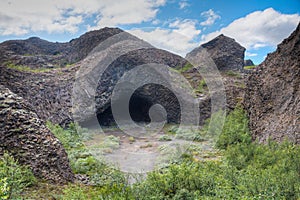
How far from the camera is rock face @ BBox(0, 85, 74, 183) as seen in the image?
311 inches

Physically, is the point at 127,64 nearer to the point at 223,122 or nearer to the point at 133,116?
the point at 133,116

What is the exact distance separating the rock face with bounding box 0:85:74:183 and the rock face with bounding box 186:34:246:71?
2200 centimetres

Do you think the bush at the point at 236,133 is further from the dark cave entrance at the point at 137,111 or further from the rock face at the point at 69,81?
the dark cave entrance at the point at 137,111

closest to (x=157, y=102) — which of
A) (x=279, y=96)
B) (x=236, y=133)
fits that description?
(x=236, y=133)

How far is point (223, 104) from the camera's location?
19.1m

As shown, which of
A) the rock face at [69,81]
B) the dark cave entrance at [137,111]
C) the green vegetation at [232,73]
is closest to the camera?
the rock face at [69,81]

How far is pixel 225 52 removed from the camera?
93.7 feet

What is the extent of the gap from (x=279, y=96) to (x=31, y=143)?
988 centimetres

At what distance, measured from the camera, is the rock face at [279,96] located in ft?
33.8

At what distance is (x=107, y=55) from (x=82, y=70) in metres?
Result: 2.53

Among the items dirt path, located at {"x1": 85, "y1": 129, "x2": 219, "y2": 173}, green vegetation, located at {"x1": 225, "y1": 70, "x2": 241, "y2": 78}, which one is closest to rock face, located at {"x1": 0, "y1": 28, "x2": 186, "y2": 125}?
dirt path, located at {"x1": 85, "y1": 129, "x2": 219, "y2": 173}

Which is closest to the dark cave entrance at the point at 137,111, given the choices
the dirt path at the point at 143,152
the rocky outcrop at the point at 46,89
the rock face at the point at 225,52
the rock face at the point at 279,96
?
the rocky outcrop at the point at 46,89

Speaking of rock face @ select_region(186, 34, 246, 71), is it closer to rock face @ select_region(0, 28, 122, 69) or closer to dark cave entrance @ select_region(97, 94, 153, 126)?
dark cave entrance @ select_region(97, 94, 153, 126)

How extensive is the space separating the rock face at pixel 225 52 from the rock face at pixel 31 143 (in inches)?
866
